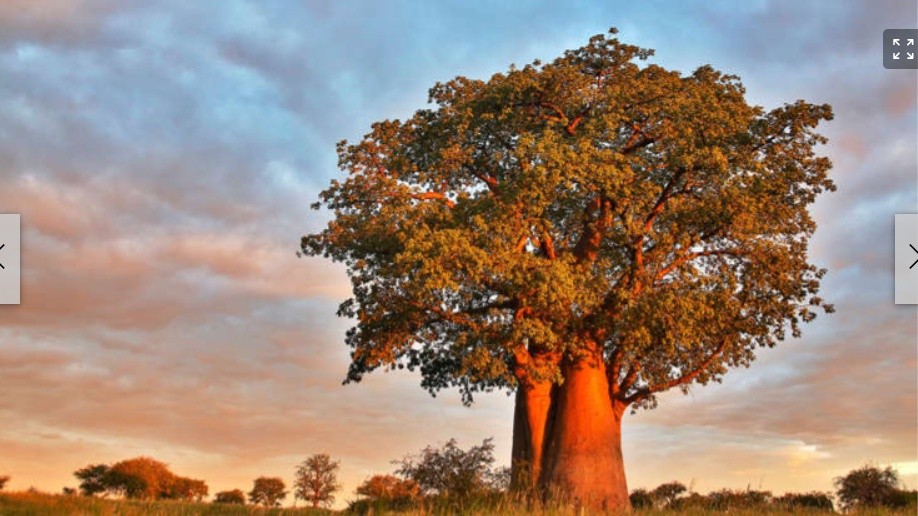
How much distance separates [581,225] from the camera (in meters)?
31.6

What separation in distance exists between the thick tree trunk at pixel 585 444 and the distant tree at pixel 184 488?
34.9m

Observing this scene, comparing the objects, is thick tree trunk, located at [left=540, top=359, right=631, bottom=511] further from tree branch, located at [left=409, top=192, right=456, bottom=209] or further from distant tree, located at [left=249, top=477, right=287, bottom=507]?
distant tree, located at [left=249, top=477, right=287, bottom=507]

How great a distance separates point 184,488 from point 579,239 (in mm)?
39572

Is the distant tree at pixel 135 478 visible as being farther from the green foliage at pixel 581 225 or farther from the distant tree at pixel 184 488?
the green foliage at pixel 581 225

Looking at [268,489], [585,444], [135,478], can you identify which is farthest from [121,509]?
[268,489]

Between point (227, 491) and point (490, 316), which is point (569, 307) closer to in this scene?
point (490, 316)

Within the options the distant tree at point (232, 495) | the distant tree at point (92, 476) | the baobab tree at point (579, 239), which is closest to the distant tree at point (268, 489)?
the distant tree at point (232, 495)

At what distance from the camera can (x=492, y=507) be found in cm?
1862

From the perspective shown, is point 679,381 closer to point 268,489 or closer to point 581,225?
point 581,225

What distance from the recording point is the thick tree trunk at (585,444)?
2831 centimetres

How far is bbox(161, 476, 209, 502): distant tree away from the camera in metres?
57.8

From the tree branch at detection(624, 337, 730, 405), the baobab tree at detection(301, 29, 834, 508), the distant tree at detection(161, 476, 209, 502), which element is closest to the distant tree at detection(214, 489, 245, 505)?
the distant tree at detection(161, 476, 209, 502)

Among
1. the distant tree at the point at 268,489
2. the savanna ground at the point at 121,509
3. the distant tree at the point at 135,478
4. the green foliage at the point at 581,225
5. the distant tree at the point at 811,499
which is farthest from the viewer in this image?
the distant tree at the point at 268,489

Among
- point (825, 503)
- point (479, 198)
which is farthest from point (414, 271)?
point (825, 503)
